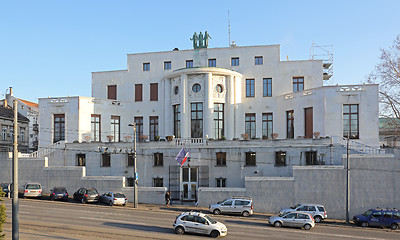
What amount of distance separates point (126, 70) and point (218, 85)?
14578mm

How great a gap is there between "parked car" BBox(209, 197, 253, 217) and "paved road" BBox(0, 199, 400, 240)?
1.03m

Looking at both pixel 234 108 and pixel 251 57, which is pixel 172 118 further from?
pixel 251 57

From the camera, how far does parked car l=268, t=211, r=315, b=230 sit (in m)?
28.7

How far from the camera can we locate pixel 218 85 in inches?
1901

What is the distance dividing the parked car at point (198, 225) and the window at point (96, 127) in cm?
2826

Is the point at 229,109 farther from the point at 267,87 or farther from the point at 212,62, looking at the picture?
the point at 212,62

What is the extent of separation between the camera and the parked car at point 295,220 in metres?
28.7

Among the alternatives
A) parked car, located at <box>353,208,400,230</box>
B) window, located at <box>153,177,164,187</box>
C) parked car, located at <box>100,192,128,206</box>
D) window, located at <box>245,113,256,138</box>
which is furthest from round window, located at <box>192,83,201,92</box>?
parked car, located at <box>353,208,400,230</box>

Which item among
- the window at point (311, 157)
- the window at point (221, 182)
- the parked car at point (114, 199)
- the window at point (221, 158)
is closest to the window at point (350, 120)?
the window at point (311, 157)

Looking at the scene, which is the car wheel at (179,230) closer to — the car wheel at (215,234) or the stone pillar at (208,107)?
the car wheel at (215,234)

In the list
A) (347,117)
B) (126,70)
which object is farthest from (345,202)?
(126,70)

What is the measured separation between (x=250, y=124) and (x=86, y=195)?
893 inches

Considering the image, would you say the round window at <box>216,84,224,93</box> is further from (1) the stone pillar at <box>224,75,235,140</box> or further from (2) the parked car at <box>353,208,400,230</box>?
(2) the parked car at <box>353,208,400,230</box>

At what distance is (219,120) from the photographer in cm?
4816
